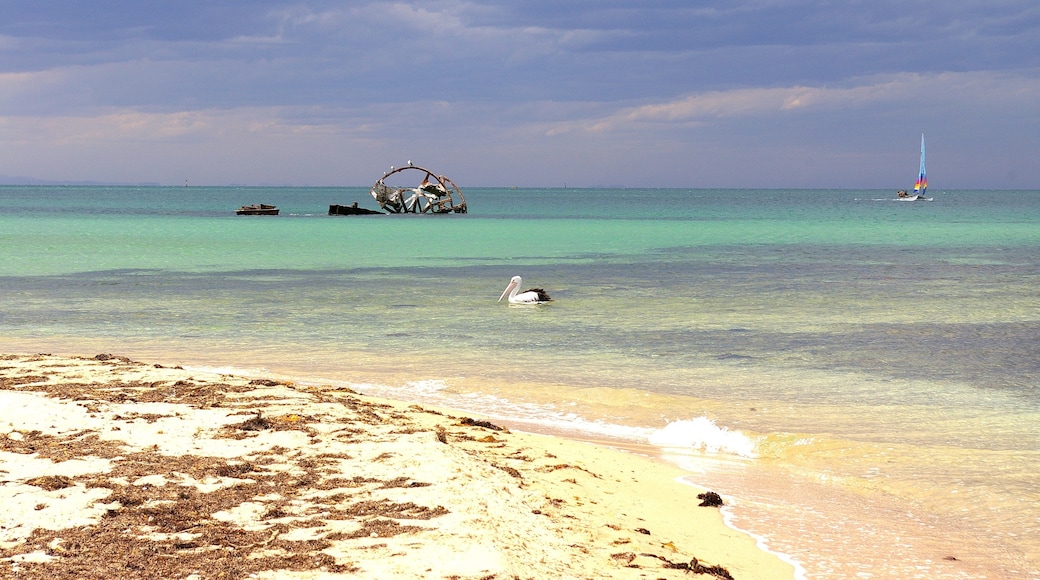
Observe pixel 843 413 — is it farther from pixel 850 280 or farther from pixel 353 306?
pixel 850 280

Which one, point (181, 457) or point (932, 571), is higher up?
point (181, 457)

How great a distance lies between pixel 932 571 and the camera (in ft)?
16.6

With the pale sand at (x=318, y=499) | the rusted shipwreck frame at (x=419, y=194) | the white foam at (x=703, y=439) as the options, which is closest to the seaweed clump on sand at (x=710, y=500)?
the pale sand at (x=318, y=499)

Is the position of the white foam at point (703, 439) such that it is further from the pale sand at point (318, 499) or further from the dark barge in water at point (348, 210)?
the dark barge in water at point (348, 210)

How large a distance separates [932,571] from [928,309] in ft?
43.3

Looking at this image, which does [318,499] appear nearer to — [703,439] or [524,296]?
[703,439]

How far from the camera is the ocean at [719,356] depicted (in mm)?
6219

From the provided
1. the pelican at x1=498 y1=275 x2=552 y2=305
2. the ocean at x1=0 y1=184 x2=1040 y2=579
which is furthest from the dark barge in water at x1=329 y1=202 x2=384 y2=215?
the pelican at x1=498 y1=275 x2=552 y2=305

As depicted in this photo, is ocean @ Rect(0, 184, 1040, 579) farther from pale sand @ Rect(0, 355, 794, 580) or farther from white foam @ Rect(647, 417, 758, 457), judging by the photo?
pale sand @ Rect(0, 355, 794, 580)

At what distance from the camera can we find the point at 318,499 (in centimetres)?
497

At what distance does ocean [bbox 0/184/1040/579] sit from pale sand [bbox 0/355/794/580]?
81 centimetres

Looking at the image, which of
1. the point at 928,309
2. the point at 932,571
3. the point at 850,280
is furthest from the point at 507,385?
the point at 850,280

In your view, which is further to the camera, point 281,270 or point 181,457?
point 281,270

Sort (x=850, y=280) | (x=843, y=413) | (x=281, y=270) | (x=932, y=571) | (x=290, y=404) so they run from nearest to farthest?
(x=932, y=571) → (x=290, y=404) → (x=843, y=413) → (x=850, y=280) → (x=281, y=270)
